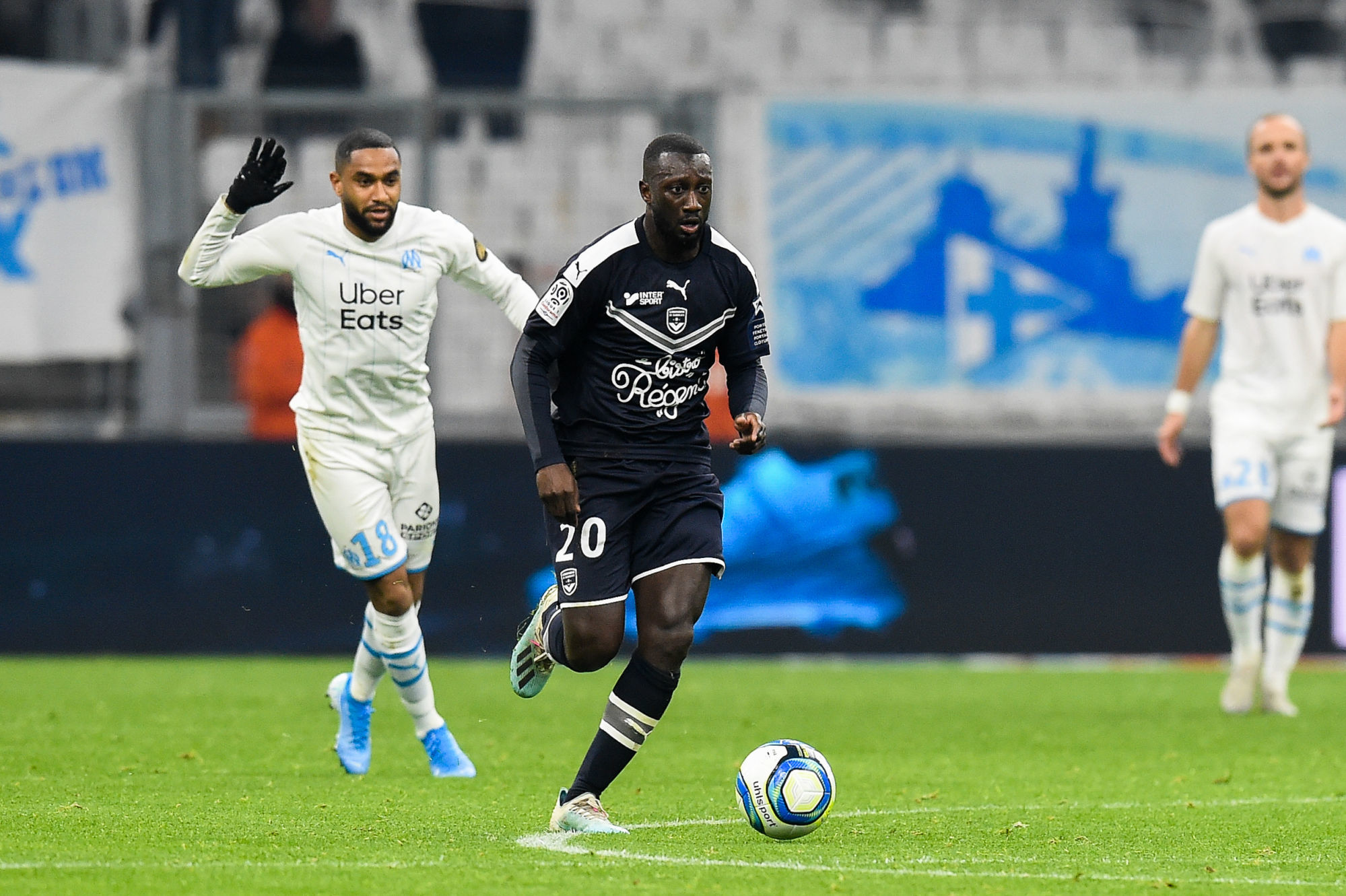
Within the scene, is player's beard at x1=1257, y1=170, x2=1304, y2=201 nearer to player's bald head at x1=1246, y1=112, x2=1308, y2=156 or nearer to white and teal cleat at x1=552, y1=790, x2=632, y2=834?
player's bald head at x1=1246, y1=112, x2=1308, y2=156

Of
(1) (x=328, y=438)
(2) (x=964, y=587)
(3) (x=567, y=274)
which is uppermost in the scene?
(3) (x=567, y=274)

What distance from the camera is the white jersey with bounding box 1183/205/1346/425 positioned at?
10.2 metres

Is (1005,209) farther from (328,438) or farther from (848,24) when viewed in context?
(328,438)

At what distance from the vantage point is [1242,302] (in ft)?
33.7

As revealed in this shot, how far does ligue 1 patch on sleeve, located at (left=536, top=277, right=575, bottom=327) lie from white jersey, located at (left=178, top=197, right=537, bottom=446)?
1.21m

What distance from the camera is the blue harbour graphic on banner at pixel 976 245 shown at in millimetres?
15984

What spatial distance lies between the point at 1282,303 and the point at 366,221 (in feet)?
15.6

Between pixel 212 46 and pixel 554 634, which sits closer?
pixel 554 634

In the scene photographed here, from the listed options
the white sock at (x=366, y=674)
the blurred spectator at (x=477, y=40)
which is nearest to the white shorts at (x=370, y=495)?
the white sock at (x=366, y=674)

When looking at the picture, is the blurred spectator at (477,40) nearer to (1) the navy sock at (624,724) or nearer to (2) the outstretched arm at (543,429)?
(2) the outstretched arm at (543,429)

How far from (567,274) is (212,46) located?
9.74 meters

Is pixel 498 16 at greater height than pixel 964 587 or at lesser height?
greater

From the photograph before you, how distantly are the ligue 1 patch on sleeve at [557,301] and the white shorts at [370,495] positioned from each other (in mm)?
1528

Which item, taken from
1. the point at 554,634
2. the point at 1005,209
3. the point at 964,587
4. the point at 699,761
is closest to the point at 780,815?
the point at 554,634
